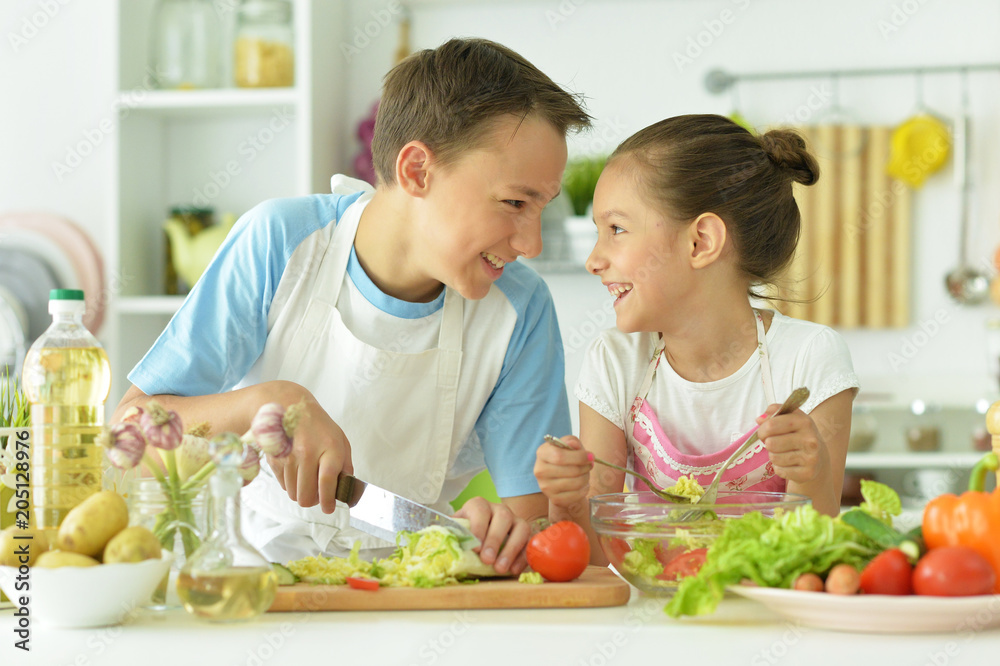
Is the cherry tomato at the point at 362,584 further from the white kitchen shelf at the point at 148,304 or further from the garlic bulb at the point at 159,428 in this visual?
the white kitchen shelf at the point at 148,304

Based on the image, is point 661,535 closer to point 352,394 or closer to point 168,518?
point 168,518

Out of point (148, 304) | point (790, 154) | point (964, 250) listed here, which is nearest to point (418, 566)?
point (790, 154)

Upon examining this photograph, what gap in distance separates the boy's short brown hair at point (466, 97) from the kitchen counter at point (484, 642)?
64 cm


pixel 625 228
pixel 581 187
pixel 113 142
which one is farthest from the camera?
pixel 581 187

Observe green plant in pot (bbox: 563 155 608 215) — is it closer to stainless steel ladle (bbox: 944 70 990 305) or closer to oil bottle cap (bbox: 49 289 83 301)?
stainless steel ladle (bbox: 944 70 990 305)

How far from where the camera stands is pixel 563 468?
955mm

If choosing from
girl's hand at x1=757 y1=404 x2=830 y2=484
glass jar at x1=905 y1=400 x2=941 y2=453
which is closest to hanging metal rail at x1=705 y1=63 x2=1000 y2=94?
glass jar at x1=905 y1=400 x2=941 y2=453

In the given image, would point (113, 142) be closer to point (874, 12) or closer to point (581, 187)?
point (581, 187)

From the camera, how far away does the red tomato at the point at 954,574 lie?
26.0 inches

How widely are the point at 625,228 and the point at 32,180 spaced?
210 cm

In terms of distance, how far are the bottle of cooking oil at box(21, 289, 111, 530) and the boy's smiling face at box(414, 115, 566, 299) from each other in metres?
0.48

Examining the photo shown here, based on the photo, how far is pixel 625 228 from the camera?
1221 millimetres

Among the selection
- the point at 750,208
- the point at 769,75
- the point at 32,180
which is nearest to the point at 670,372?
the point at 750,208

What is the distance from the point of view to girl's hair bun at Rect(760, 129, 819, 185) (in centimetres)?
124
